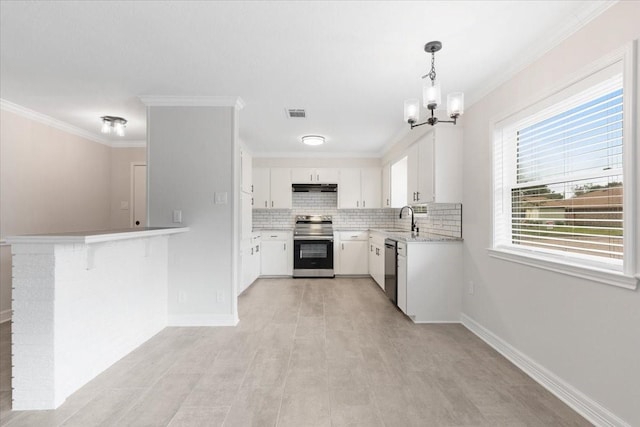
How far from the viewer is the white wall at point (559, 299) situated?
5.46 feet

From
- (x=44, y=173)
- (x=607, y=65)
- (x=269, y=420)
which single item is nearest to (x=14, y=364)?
(x=269, y=420)

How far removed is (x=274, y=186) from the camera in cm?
618

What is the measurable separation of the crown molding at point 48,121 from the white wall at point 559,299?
16.5 ft

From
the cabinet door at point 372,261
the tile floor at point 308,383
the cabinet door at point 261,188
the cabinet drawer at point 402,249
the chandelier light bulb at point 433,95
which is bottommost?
the tile floor at point 308,383

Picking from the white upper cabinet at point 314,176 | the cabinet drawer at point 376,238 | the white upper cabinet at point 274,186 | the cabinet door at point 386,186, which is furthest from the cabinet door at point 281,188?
the cabinet door at point 386,186

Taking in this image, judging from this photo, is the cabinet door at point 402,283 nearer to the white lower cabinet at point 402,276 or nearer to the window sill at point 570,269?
the white lower cabinet at point 402,276

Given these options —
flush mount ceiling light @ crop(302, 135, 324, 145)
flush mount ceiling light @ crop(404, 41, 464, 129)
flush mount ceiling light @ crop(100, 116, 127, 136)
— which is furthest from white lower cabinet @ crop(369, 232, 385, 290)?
flush mount ceiling light @ crop(100, 116, 127, 136)

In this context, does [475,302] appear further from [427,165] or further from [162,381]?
[162,381]

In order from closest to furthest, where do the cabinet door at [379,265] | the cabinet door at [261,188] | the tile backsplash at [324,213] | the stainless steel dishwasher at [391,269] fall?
the stainless steel dishwasher at [391,269], the cabinet door at [379,265], the cabinet door at [261,188], the tile backsplash at [324,213]

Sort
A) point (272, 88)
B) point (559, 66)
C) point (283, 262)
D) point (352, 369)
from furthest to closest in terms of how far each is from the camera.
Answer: point (283, 262), point (272, 88), point (352, 369), point (559, 66)

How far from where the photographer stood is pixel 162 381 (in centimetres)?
225

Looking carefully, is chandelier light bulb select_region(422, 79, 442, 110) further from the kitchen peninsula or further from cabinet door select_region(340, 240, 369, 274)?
cabinet door select_region(340, 240, 369, 274)

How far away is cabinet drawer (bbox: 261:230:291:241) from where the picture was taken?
5.90 metres

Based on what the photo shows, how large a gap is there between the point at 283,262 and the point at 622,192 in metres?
4.91
